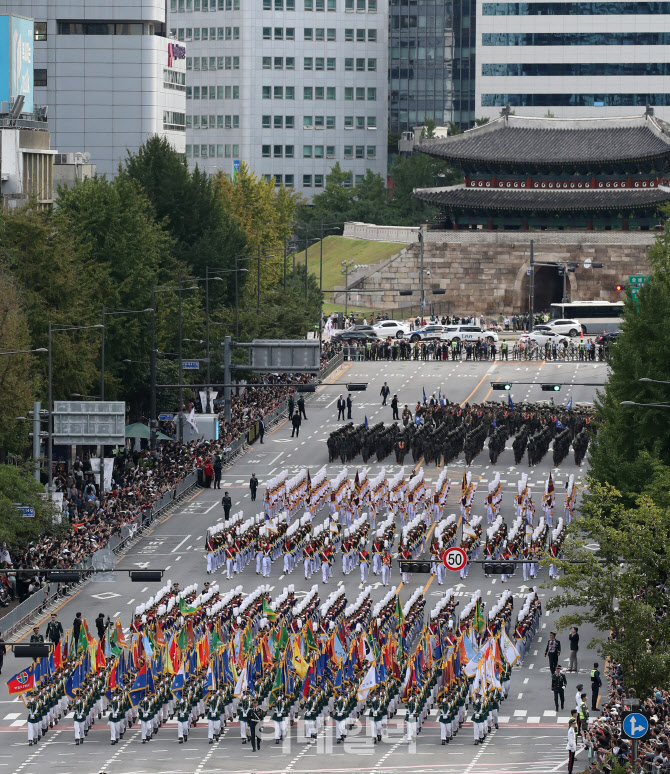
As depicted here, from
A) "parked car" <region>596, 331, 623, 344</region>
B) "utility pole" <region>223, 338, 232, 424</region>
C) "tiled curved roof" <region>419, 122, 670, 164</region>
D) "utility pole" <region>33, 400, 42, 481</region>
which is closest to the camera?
"utility pole" <region>33, 400, 42, 481</region>

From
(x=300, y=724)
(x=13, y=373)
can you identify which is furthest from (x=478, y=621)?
(x=13, y=373)

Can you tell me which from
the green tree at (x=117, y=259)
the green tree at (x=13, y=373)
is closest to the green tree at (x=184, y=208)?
the green tree at (x=117, y=259)

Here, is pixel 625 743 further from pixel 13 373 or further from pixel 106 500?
pixel 13 373

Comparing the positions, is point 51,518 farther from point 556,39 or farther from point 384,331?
point 556,39

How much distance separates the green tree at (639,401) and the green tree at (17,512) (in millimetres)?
16956

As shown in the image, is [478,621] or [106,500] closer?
[478,621]

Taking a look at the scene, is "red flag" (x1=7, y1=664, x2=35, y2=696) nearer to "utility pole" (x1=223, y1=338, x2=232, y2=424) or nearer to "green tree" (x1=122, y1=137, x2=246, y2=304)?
"utility pole" (x1=223, y1=338, x2=232, y2=424)

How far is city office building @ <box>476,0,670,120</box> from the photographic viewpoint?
514ft

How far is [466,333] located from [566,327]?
281 inches

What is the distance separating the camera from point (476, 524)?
5953cm

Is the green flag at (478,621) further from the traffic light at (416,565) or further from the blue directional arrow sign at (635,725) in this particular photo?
the blue directional arrow sign at (635,725)

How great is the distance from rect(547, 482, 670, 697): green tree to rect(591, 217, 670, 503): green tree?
9.30m

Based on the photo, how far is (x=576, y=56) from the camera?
6201 inches

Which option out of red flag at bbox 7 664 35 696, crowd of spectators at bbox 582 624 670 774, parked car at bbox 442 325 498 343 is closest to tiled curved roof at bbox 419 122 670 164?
parked car at bbox 442 325 498 343
